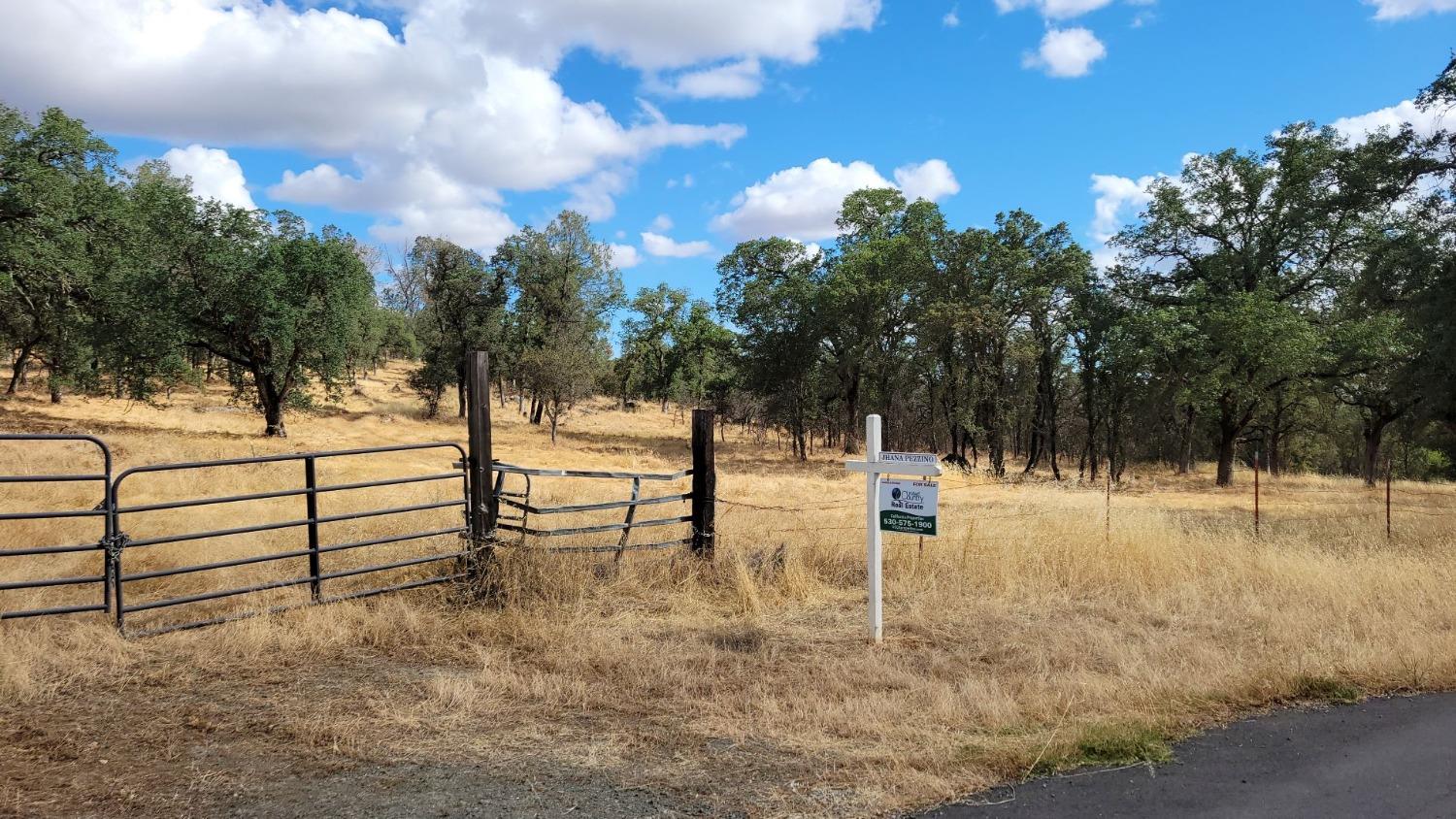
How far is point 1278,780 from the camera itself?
4.08m

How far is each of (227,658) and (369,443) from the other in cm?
2965

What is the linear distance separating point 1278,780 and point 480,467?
20.9ft

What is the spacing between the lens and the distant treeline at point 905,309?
2294 cm

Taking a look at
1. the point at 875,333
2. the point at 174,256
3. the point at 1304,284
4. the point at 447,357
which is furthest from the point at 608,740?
the point at 447,357

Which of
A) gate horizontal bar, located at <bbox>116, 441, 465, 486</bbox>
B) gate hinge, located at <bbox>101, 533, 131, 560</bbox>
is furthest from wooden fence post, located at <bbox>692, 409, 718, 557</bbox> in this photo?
gate hinge, located at <bbox>101, 533, 131, 560</bbox>

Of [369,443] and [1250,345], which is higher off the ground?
[1250,345]

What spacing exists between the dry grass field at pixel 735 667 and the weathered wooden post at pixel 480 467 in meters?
0.37

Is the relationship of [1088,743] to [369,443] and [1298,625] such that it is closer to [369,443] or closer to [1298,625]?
[1298,625]

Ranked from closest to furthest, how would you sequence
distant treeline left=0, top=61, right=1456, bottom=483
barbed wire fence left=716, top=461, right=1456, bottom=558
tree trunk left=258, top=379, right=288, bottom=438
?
barbed wire fence left=716, top=461, right=1456, bottom=558 < distant treeline left=0, top=61, right=1456, bottom=483 < tree trunk left=258, top=379, right=288, bottom=438

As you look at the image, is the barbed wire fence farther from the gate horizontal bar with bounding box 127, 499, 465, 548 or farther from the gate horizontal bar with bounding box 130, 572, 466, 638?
the gate horizontal bar with bounding box 127, 499, 465, 548

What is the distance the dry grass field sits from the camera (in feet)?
13.6

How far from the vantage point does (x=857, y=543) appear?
9820 mm

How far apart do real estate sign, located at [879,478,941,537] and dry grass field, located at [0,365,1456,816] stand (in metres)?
0.92

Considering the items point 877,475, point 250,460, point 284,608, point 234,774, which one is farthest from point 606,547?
point 234,774
